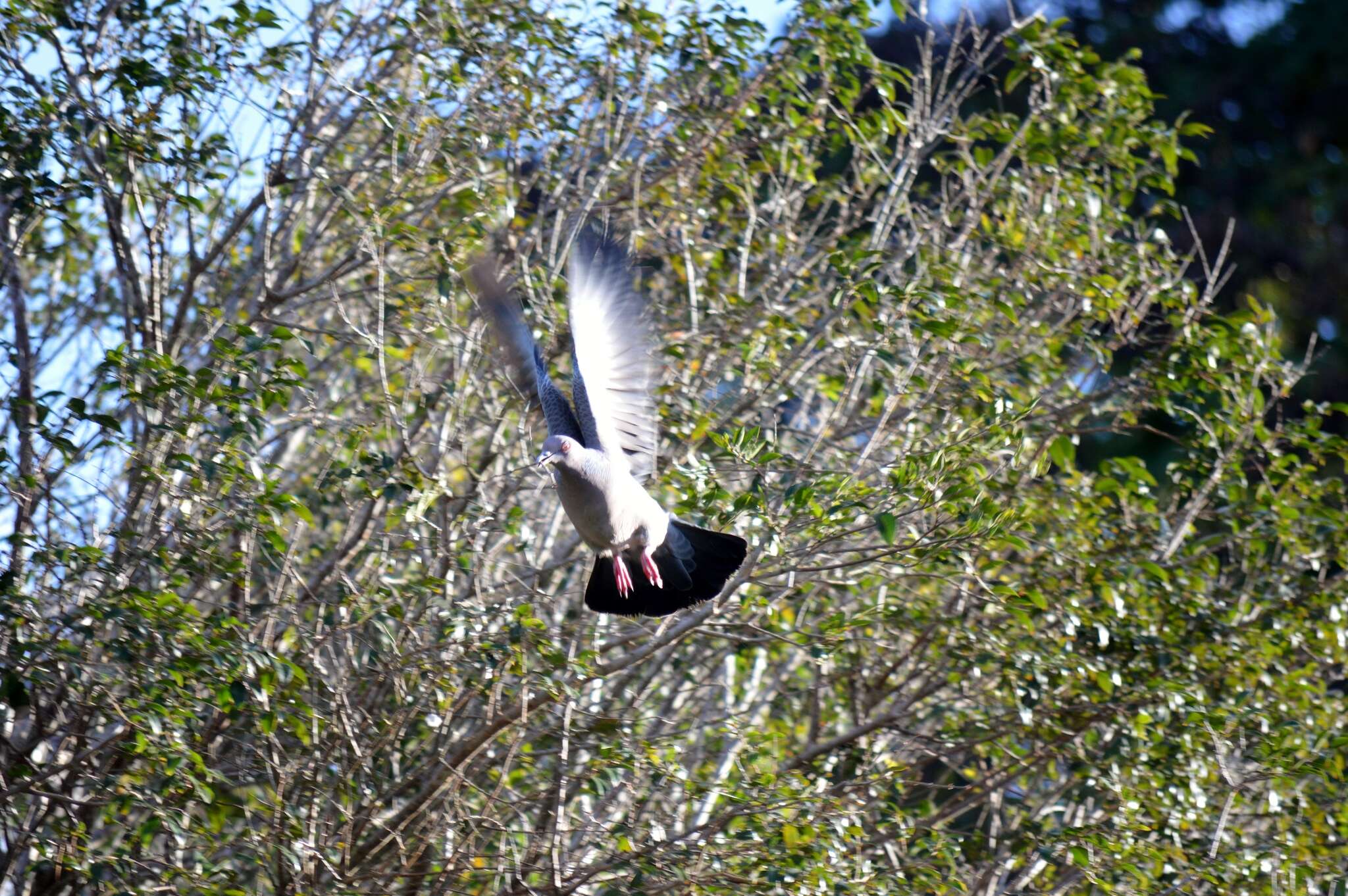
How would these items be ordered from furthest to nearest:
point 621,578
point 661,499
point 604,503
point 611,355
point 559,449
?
point 661,499 < point 611,355 < point 621,578 < point 604,503 < point 559,449

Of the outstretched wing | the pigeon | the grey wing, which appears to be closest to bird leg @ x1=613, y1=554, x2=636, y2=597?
the pigeon

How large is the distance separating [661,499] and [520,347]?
4.72 feet

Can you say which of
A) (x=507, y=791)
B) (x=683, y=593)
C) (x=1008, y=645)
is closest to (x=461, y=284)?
(x=683, y=593)

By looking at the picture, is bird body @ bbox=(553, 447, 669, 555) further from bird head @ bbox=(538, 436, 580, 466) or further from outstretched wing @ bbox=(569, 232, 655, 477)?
outstretched wing @ bbox=(569, 232, 655, 477)

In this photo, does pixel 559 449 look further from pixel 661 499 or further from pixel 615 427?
pixel 661 499

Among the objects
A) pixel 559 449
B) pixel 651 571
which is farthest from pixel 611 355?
pixel 651 571

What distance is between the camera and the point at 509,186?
5.95 m

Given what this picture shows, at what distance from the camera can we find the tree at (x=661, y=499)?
176 inches

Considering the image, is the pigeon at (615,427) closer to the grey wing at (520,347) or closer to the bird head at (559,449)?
the grey wing at (520,347)

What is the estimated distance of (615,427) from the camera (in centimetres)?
510

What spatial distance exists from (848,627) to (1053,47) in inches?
115

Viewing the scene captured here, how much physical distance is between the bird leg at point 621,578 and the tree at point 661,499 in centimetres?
23

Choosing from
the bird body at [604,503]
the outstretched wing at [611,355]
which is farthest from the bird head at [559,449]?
the outstretched wing at [611,355]

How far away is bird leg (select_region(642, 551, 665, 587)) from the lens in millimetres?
4977
